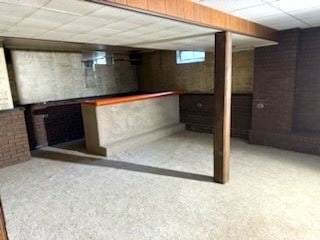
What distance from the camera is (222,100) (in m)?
2.96

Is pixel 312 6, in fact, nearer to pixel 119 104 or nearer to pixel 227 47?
pixel 227 47

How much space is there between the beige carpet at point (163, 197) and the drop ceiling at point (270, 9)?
83.3 inches

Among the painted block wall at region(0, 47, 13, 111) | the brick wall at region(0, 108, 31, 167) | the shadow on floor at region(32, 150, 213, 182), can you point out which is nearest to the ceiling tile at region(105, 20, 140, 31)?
the shadow on floor at region(32, 150, 213, 182)

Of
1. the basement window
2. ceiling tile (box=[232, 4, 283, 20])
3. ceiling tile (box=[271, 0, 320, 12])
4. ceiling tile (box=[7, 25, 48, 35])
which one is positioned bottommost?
the basement window

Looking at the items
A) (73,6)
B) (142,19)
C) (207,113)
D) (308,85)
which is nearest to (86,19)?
(73,6)

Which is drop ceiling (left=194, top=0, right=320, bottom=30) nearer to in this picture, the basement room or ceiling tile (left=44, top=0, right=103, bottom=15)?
the basement room

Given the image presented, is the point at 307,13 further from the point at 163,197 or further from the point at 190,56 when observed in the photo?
the point at 190,56

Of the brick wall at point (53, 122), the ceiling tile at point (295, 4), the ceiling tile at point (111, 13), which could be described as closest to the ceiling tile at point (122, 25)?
the ceiling tile at point (111, 13)

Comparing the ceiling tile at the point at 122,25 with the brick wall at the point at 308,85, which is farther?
the brick wall at the point at 308,85

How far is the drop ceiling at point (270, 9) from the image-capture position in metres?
2.24

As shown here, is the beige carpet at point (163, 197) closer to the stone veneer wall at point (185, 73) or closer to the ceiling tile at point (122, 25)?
the stone veneer wall at point (185, 73)

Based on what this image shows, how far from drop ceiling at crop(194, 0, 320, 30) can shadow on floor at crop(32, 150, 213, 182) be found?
2.17 metres

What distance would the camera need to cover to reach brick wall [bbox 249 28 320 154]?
13.2 feet

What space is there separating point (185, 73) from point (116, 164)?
3.18m
